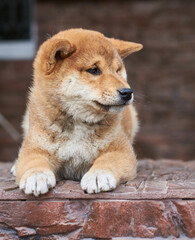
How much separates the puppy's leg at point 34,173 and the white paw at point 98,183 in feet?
0.81

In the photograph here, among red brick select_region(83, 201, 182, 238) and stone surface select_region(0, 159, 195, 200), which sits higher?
stone surface select_region(0, 159, 195, 200)

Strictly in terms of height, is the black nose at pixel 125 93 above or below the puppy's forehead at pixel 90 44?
below

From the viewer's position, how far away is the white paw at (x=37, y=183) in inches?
130

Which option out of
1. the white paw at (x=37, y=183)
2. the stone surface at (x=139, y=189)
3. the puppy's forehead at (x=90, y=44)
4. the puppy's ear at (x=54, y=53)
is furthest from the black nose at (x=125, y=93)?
the white paw at (x=37, y=183)

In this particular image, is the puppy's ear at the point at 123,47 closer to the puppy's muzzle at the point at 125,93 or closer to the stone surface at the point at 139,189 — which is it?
the puppy's muzzle at the point at 125,93

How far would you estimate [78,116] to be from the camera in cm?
364

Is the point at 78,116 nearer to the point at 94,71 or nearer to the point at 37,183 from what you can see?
the point at 94,71

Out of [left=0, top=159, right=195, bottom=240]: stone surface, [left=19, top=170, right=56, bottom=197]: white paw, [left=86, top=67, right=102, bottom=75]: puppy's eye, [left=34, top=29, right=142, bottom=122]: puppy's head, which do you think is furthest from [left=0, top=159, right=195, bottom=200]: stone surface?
[left=86, top=67, right=102, bottom=75]: puppy's eye

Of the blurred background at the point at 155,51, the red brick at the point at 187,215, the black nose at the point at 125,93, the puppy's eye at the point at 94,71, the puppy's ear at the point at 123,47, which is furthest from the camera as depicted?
the blurred background at the point at 155,51

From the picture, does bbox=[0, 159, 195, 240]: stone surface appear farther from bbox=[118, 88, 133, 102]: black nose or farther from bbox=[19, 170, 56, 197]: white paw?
bbox=[118, 88, 133, 102]: black nose

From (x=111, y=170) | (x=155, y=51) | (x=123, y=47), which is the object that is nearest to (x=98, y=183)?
(x=111, y=170)

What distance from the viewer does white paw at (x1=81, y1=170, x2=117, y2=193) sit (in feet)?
10.9

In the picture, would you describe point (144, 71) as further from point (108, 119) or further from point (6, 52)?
point (108, 119)

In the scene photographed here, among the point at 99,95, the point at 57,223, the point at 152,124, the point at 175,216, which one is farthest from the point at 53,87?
the point at 152,124
